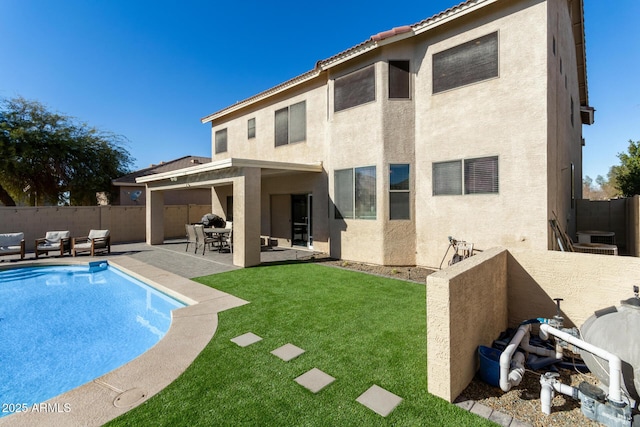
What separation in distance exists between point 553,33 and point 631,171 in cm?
2118

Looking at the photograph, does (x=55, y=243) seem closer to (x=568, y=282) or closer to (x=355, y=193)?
(x=355, y=193)

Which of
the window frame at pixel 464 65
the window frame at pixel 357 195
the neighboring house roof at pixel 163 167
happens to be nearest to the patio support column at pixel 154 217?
the neighboring house roof at pixel 163 167

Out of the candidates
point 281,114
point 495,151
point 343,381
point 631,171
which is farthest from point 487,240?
point 631,171

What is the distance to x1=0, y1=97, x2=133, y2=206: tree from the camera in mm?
19922

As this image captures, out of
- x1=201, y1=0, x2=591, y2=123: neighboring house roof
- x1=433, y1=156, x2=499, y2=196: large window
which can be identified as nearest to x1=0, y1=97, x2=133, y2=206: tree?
x1=201, y1=0, x2=591, y2=123: neighboring house roof

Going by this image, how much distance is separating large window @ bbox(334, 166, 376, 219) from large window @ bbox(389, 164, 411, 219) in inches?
24.6

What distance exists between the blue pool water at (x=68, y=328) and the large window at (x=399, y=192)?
729 cm

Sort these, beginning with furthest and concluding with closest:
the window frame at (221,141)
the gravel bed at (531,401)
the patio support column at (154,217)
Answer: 1. the window frame at (221,141)
2. the patio support column at (154,217)
3. the gravel bed at (531,401)

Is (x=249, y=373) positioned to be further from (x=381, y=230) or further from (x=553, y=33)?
(x=553, y=33)

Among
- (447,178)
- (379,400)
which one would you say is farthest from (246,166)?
(379,400)

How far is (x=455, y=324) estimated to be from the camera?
3254 mm

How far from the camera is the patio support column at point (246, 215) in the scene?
10.1 metres

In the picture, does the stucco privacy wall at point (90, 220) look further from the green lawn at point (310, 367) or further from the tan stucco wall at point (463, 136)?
the green lawn at point (310, 367)

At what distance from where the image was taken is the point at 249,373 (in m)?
3.81
